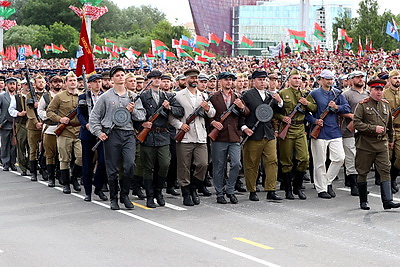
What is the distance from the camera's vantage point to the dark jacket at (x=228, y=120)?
12.4 meters

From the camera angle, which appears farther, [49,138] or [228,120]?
[49,138]

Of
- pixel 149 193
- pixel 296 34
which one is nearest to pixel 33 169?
pixel 149 193

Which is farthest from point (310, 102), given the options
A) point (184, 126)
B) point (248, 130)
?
point (184, 126)

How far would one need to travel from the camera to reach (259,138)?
1254 centimetres

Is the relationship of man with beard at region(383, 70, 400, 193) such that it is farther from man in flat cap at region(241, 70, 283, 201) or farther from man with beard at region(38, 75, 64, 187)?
man with beard at region(38, 75, 64, 187)

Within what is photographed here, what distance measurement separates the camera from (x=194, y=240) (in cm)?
948

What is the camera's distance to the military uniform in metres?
12.9

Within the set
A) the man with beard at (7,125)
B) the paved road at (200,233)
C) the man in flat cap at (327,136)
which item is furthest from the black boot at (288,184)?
the man with beard at (7,125)

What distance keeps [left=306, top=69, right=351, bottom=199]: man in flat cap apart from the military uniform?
180 millimetres

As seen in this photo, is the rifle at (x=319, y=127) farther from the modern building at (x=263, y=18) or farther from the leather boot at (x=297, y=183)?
the modern building at (x=263, y=18)

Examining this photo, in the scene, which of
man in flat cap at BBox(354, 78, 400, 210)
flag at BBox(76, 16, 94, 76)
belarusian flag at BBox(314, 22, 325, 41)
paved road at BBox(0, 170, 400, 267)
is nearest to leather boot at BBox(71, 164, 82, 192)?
paved road at BBox(0, 170, 400, 267)

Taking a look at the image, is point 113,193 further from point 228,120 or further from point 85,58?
point 85,58

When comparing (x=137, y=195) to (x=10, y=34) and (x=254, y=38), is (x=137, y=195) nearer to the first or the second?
(x=10, y=34)

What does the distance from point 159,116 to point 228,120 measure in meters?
1.07
